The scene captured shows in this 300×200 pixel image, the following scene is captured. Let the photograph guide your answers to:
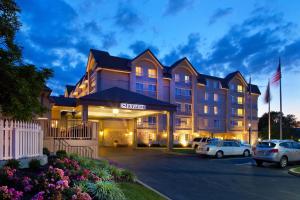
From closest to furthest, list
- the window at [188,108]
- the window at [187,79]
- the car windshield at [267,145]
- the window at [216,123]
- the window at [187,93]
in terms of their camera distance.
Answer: the car windshield at [267,145] < the window at [187,93] < the window at [187,79] < the window at [188,108] < the window at [216,123]

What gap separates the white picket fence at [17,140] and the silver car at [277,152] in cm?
1382

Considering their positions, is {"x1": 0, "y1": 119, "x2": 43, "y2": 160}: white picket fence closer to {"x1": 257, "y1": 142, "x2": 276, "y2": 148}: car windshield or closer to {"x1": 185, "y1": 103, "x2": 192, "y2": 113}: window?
{"x1": 257, "y1": 142, "x2": 276, "y2": 148}: car windshield

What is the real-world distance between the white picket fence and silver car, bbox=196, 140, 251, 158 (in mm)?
17129

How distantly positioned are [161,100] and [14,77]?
128 feet

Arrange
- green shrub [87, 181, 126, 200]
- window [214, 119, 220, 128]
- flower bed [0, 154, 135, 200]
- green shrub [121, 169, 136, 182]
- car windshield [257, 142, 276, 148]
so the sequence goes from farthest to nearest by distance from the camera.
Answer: window [214, 119, 220, 128]
car windshield [257, 142, 276, 148]
green shrub [121, 169, 136, 182]
green shrub [87, 181, 126, 200]
flower bed [0, 154, 135, 200]

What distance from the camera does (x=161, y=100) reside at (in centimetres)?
4759

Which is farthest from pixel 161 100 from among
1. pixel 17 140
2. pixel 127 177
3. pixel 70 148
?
pixel 17 140

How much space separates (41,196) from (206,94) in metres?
52.3

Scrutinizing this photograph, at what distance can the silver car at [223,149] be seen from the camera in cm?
2586

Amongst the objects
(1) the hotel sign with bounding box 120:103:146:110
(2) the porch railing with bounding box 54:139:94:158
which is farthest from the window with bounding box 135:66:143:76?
(2) the porch railing with bounding box 54:139:94:158

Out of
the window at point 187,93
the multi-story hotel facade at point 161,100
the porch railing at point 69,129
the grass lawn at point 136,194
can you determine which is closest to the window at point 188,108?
the multi-story hotel facade at point 161,100

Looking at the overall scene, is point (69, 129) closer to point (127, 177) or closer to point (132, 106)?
point (132, 106)

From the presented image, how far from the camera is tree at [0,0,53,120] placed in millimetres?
9016

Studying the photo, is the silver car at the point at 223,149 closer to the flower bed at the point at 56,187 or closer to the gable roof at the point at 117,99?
the gable roof at the point at 117,99
